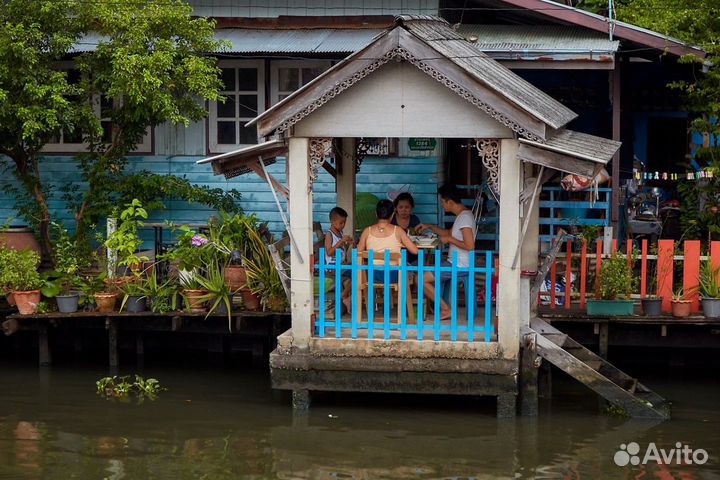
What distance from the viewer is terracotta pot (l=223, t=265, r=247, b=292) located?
14055 mm

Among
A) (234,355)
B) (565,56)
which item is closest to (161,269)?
(234,355)

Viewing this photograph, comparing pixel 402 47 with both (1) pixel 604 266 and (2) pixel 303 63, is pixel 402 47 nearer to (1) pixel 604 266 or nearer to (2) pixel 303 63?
(1) pixel 604 266

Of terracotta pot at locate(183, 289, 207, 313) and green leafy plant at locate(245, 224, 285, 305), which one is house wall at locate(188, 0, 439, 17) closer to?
green leafy plant at locate(245, 224, 285, 305)

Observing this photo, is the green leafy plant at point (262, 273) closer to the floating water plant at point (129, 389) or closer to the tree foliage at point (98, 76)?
the floating water plant at point (129, 389)

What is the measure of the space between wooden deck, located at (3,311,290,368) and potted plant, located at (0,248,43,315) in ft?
0.53

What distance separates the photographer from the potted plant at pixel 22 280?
47.1 ft

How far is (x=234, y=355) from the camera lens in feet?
52.4

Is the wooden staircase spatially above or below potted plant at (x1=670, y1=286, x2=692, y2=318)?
below

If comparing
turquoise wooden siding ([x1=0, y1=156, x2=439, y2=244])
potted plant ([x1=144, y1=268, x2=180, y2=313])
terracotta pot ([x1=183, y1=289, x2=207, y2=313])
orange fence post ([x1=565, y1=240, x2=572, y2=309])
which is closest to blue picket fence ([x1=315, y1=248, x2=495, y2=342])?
orange fence post ([x1=565, y1=240, x2=572, y2=309])

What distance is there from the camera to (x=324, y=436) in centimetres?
1190

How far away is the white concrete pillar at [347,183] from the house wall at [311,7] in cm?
305

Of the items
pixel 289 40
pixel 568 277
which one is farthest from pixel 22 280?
pixel 568 277

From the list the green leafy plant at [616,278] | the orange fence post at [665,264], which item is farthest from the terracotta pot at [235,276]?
→ the orange fence post at [665,264]

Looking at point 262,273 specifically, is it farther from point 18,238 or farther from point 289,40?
point 289,40
